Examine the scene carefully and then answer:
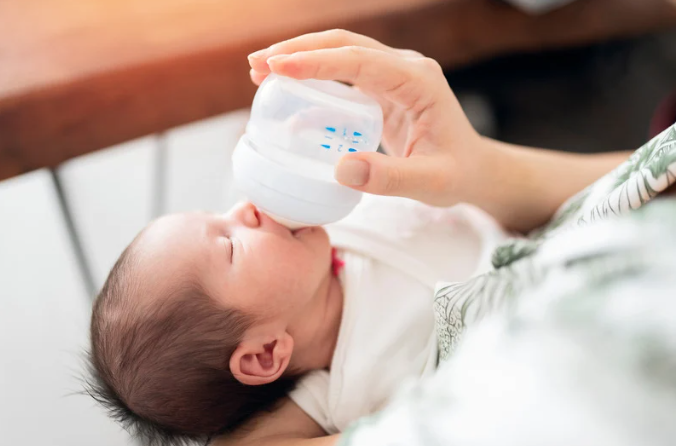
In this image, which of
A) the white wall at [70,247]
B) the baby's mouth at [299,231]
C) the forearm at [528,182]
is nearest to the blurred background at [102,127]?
the white wall at [70,247]

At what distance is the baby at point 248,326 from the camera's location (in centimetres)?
66

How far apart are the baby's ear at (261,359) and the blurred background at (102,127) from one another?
0.53 ft

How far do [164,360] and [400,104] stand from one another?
0.40 metres

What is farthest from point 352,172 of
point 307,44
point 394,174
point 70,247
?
point 70,247

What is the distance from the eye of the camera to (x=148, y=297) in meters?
0.66

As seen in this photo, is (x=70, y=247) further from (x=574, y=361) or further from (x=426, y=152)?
(x=574, y=361)

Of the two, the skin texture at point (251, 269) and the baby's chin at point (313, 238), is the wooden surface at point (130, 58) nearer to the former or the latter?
the skin texture at point (251, 269)

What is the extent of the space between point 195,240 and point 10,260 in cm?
31

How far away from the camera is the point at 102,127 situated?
0.94 metres

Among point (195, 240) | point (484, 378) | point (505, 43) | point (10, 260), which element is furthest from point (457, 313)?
point (505, 43)

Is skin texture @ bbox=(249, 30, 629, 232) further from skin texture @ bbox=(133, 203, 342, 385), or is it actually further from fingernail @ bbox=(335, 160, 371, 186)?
skin texture @ bbox=(133, 203, 342, 385)

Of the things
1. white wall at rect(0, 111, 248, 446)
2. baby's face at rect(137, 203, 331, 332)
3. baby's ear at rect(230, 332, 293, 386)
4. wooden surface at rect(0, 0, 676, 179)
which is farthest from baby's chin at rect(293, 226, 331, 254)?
wooden surface at rect(0, 0, 676, 179)

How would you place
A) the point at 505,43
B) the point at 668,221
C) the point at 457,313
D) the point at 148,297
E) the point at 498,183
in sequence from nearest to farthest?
1. the point at 668,221
2. the point at 457,313
3. the point at 148,297
4. the point at 498,183
5. the point at 505,43

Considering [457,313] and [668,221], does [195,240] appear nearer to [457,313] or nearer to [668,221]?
[457,313]
